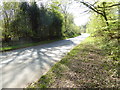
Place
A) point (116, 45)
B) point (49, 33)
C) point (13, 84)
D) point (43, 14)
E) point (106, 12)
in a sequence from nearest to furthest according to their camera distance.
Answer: point (13, 84), point (116, 45), point (106, 12), point (43, 14), point (49, 33)

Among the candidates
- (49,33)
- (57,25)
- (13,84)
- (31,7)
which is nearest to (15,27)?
(31,7)

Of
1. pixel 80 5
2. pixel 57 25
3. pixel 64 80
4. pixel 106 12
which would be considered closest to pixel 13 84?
pixel 64 80

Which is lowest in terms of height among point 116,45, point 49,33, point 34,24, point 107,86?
point 107,86

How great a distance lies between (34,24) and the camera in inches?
527

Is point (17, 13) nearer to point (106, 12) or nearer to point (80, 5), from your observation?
point (80, 5)

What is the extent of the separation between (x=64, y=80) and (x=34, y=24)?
12.3m

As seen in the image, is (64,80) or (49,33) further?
(49,33)

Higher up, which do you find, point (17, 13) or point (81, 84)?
point (17, 13)

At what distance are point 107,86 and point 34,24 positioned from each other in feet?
42.8

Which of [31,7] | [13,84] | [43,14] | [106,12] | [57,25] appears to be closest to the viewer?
[13,84]

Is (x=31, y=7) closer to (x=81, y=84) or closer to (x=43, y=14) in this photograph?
(x=43, y=14)

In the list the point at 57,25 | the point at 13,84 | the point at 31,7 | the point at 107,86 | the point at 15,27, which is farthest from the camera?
the point at 57,25

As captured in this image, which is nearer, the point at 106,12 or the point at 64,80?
the point at 64,80

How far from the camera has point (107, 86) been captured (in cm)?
238
